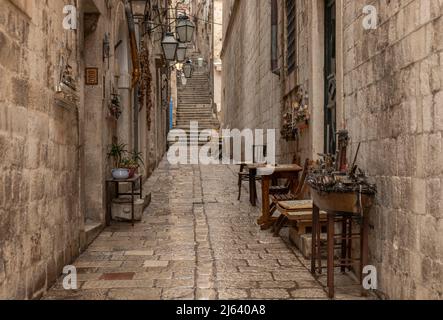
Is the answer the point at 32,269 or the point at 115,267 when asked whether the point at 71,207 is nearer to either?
the point at 115,267

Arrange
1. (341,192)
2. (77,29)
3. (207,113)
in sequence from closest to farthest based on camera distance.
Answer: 1. (341,192)
2. (77,29)
3. (207,113)

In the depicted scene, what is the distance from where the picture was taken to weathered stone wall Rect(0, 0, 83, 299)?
10.4 ft

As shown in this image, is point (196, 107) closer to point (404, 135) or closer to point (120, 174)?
point (120, 174)

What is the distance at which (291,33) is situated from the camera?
8.17 m

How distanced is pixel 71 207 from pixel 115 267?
Answer: 2.44 feet

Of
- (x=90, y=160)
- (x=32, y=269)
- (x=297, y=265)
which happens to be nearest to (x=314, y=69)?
(x=297, y=265)

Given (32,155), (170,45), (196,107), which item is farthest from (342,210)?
(196,107)

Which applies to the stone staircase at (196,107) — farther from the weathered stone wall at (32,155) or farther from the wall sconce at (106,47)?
the weathered stone wall at (32,155)

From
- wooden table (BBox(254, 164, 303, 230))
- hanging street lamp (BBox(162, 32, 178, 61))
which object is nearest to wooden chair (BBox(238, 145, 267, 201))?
wooden table (BBox(254, 164, 303, 230))

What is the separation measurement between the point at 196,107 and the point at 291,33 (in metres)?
22.5

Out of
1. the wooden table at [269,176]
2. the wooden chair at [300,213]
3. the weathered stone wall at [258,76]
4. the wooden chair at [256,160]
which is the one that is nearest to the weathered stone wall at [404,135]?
the wooden chair at [300,213]

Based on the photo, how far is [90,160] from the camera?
6445 millimetres

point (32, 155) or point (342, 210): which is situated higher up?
point (32, 155)

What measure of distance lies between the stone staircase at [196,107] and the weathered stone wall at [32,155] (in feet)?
64.4
